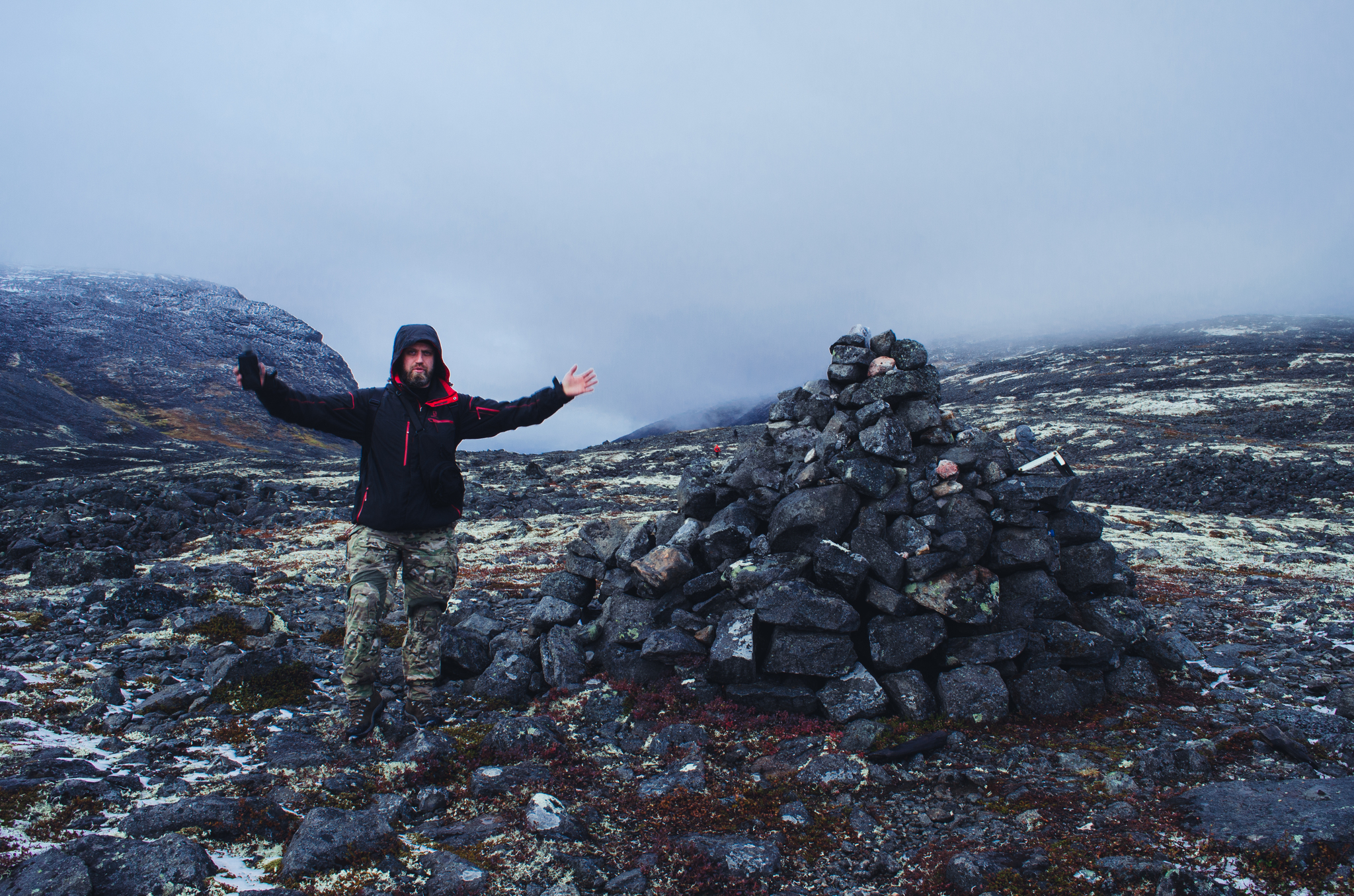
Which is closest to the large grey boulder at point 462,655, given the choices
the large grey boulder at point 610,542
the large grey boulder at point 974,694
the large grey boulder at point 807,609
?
the large grey boulder at point 610,542

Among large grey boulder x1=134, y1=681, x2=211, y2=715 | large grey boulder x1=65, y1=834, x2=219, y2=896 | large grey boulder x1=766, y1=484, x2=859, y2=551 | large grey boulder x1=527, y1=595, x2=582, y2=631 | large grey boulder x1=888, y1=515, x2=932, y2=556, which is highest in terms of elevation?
large grey boulder x1=766, y1=484, x2=859, y2=551

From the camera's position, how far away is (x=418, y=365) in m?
7.11

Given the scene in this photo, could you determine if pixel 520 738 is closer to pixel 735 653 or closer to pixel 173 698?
pixel 735 653

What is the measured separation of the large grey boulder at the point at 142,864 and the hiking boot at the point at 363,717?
2.37 meters

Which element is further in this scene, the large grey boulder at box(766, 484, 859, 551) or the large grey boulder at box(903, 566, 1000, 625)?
the large grey boulder at box(766, 484, 859, 551)

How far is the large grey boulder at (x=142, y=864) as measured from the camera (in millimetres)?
4031

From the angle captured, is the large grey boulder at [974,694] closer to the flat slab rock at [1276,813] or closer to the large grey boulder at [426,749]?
the flat slab rock at [1276,813]

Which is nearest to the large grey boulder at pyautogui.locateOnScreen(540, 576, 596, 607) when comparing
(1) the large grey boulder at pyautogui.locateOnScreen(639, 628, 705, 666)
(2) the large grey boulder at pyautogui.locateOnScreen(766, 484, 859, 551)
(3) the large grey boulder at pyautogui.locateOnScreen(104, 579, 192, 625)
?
(1) the large grey boulder at pyautogui.locateOnScreen(639, 628, 705, 666)

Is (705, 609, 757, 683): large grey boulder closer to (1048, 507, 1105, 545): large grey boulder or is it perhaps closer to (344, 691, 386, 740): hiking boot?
(344, 691, 386, 740): hiking boot

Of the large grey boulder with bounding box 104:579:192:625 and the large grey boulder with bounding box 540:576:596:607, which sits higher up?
the large grey boulder with bounding box 104:579:192:625

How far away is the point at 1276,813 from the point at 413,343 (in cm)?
913

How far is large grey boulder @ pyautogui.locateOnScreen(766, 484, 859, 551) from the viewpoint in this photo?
28.6 ft

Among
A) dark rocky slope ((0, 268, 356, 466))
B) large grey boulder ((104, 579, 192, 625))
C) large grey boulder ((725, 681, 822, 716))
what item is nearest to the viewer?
large grey boulder ((725, 681, 822, 716))

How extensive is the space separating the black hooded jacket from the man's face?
74 millimetres
